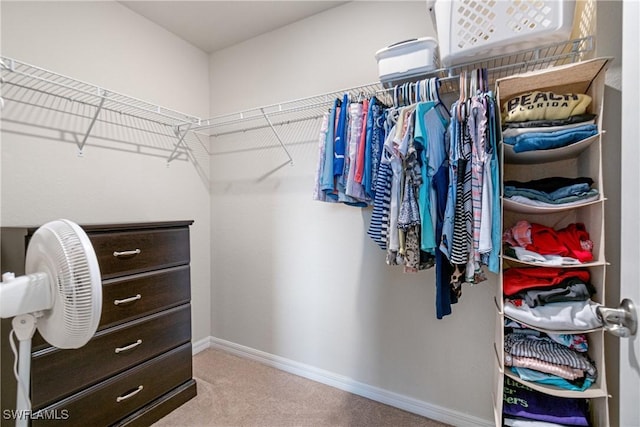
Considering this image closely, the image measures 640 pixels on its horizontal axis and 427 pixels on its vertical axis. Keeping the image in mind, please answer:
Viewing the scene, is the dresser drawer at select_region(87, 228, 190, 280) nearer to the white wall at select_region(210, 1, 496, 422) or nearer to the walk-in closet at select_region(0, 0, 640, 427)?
the walk-in closet at select_region(0, 0, 640, 427)

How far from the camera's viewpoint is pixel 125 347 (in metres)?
1.52

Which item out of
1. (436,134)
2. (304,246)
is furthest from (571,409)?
(304,246)

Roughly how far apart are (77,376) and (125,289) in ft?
1.30

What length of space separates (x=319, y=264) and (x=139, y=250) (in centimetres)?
105

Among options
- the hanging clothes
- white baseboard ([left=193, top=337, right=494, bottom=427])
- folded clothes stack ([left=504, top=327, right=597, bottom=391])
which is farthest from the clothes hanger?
white baseboard ([left=193, top=337, right=494, bottom=427])

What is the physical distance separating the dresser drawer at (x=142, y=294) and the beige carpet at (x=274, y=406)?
60cm

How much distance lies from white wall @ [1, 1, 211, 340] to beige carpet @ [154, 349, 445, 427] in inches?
25.3

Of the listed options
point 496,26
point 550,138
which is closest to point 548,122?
point 550,138

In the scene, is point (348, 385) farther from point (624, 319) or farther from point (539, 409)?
point (624, 319)

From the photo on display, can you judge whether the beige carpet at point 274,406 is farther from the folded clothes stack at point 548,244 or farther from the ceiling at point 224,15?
the ceiling at point 224,15

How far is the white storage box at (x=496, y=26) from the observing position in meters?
1.05

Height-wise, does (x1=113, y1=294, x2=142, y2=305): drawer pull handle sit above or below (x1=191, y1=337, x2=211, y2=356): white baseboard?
above

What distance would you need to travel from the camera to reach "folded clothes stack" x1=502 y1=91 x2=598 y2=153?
1086 mm

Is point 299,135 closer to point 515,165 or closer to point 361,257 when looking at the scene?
point 361,257
